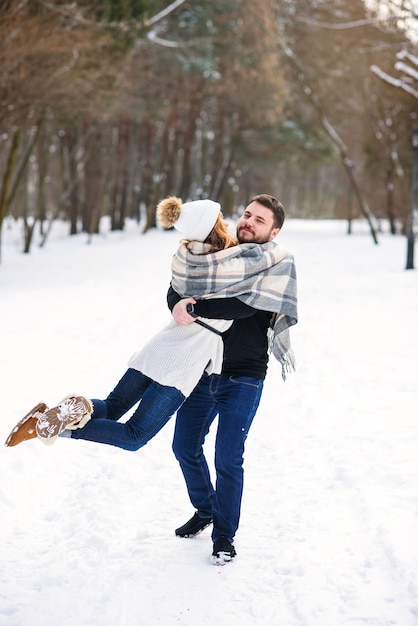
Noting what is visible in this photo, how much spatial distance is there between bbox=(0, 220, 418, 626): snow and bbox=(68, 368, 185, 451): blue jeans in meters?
0.70

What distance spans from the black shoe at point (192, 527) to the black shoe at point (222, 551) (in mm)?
302

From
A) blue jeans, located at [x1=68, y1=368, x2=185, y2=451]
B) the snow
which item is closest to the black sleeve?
blue jeans, located at [x1=68, y1=368, x2=185, y2=451]

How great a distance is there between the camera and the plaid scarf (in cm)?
332

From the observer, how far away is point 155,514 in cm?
417

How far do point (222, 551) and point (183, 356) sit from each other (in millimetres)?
1091

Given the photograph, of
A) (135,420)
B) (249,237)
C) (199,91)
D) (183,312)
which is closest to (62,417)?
(135,420)

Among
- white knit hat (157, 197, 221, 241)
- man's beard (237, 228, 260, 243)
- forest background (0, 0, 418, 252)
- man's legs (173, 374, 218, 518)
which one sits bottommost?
man's legs (173, 374, 218, 518)

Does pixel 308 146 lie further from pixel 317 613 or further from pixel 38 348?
pixel 317 613

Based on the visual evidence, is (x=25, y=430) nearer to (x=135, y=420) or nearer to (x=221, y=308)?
(x=135, y=420)

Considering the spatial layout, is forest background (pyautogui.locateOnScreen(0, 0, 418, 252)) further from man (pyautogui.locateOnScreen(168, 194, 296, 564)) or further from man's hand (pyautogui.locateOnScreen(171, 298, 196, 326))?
man's hand (pyautogui.locateOnScreen(171, 298, 196, 326))

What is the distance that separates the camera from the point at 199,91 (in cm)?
2666

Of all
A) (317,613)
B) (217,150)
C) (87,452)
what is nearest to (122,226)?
(217,150)

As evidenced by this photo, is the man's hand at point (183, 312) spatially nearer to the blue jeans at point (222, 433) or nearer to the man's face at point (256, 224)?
the blue jeans at point (222, 433)

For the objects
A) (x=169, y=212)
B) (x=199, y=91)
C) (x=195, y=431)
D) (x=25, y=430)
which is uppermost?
(x=199, y=91)
